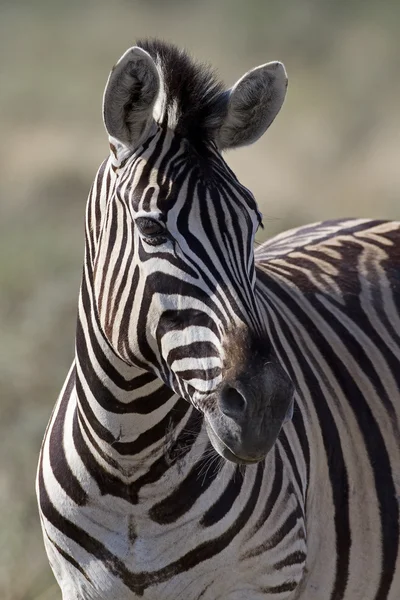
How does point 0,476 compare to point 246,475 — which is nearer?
point 246,475

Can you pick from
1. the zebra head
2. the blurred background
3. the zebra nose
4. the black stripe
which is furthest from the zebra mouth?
the blurred background

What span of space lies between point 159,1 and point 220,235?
18.4 meters

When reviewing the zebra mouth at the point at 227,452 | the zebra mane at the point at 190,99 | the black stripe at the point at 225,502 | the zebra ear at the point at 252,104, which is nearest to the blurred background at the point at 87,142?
the zebra ear at the point at 252,104

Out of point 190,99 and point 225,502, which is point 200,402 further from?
point 190,99

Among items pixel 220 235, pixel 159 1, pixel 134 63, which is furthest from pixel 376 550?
pixel 159 1

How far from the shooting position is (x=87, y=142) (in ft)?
46.7

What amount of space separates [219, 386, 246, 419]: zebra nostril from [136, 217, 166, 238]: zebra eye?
1.85ft

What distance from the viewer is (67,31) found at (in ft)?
65.1

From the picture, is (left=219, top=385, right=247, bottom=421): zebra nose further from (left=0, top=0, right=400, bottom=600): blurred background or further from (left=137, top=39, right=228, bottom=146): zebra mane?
(left=0, top=0, right=400, bottom=600): blurred background

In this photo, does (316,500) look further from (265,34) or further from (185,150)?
A: (265,34)

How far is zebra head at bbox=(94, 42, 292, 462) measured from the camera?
10.3ft

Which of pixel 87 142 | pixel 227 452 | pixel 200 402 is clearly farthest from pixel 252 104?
pixel 87 142

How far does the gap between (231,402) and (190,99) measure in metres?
1.05

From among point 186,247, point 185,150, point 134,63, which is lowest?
point 186,247
